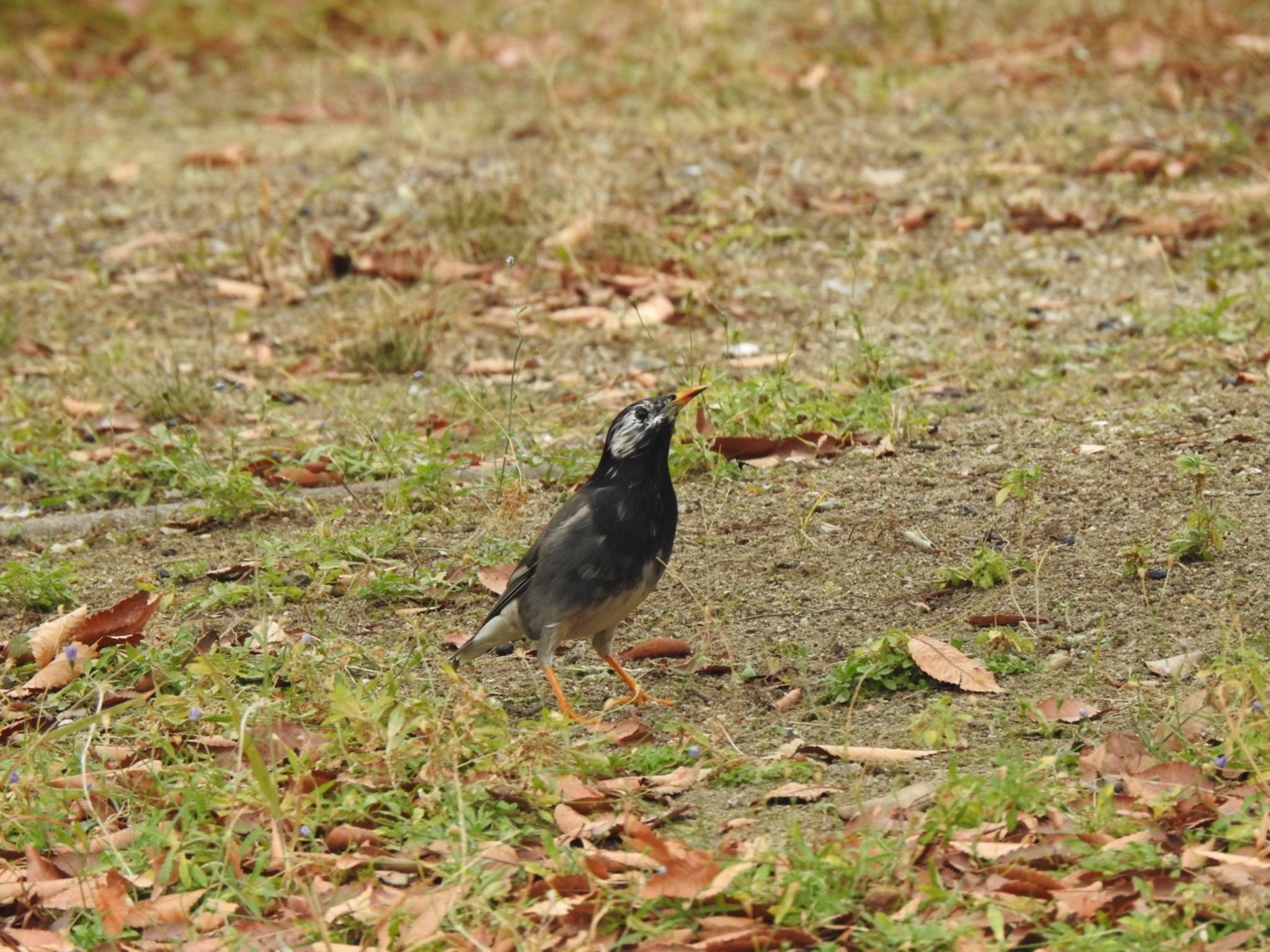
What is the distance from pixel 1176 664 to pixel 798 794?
118 cm

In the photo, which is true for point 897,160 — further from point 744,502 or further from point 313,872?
point 313,872

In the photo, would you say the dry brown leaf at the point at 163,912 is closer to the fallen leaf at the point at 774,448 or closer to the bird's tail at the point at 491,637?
the bird's tail at the point at 491,637

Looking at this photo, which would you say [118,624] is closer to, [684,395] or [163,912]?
[163,912]

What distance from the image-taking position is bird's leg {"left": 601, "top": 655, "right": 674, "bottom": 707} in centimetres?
484

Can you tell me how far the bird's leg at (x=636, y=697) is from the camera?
484 cm

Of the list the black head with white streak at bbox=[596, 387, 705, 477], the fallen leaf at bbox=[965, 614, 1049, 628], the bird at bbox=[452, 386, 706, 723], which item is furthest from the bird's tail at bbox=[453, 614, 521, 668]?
the fallen leaf at bbox=[965, 614, 1049, 628]

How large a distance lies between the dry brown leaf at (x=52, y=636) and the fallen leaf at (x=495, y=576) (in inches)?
49.1

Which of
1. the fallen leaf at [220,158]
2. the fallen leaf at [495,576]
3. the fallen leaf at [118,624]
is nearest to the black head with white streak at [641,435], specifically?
the fallen leaf at [495,576]

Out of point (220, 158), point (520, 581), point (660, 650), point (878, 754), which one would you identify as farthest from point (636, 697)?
point (220, 158)

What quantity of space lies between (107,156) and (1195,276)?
695cm

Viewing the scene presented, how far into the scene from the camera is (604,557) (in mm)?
4895

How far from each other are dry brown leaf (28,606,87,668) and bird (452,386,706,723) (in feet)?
3.79

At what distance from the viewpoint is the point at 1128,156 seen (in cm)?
973

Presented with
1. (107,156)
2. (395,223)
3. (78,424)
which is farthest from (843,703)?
(107,156)
